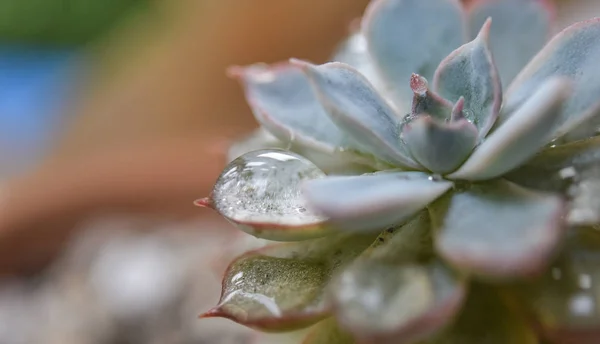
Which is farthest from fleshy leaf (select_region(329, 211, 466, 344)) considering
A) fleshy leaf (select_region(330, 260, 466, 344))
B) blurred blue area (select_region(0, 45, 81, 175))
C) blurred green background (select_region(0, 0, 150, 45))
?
blurred green background (select_region(0, 0, 150, 45))

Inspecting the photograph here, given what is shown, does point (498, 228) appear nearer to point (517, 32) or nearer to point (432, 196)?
point (432, 196)

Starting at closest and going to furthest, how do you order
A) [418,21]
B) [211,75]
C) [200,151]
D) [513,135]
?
[513,135] → [418,21] → [200,151] → [211,75]

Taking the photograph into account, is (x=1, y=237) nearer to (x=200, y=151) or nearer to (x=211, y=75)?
(x=200, y=151)

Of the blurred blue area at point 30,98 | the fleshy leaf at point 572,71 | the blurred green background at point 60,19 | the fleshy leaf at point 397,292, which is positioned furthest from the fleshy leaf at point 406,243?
the blurred green background at point 60,19

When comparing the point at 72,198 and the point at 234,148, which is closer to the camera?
the point at 234,148

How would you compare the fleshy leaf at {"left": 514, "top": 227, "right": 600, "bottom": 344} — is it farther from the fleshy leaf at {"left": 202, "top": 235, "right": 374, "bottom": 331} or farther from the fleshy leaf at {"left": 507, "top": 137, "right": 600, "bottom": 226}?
the fleshy leaf at {"left": 202, "top": 235, "right": 374, "bottom": 331}

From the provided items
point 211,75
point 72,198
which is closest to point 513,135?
point 72,198

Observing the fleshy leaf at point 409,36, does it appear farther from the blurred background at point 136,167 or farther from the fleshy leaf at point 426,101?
the blurred background at point 136,167
